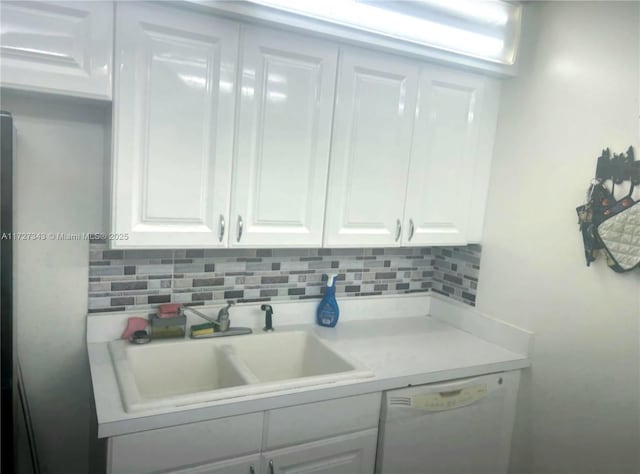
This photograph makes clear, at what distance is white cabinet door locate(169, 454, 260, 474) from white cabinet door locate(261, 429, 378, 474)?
0.03 meters

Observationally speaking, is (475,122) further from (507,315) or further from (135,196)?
(135,196)

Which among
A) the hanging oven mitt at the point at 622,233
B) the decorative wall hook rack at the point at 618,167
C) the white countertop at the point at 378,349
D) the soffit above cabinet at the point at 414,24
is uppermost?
the soffit above cabinet at the point at 414,24

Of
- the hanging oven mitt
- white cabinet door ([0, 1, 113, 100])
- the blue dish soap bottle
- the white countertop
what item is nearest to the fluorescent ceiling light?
white cabinet door ([0, 1, 113, 100])

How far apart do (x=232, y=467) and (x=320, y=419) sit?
0.31m

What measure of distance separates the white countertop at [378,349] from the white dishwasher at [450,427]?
0.06 meters

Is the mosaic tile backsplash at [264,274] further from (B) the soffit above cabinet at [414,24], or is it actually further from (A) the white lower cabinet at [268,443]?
(B) the soffit above cabinet at [414,24]

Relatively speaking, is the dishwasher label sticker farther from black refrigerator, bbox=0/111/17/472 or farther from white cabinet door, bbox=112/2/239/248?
black refrigerator, bbox=0/111/17/472

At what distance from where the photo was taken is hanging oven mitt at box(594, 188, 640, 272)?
1547 mm

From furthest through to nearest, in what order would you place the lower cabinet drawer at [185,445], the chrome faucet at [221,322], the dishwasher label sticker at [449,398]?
the chrome faucet at [221,322] → the dishwasher label sticker at [449,398] → the lower cabinet drawer at [185,445]

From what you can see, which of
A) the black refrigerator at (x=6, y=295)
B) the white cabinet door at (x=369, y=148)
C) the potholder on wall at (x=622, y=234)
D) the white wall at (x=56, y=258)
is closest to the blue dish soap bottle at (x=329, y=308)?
the white cabinet door at (x=369, y=148)

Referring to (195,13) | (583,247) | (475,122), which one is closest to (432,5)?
(475,122)

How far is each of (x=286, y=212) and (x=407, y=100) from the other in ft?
2.22

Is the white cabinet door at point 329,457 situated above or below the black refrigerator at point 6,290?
below

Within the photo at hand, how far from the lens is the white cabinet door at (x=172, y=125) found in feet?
4.73
